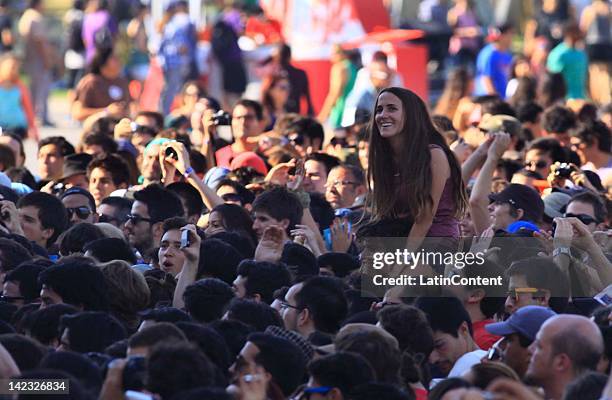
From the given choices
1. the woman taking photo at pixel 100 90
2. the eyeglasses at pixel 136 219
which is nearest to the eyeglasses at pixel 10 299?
the eyeglasses at pixel 136 219

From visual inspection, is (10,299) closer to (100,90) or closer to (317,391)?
(317,391)

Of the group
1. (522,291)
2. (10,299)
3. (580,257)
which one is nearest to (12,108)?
(10,299)

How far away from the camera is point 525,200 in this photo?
10.4 meters

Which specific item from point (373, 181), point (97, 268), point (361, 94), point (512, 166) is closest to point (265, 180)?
point (512, 166)

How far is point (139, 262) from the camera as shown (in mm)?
9852

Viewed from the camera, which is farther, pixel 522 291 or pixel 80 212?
pixel 80 212

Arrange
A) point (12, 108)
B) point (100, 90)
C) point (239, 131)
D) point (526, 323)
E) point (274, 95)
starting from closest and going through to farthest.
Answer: point (526, 323)
point (239, 131)
point (274, 95)
point (100, 90)
point (12, 108)

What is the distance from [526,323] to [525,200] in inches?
121

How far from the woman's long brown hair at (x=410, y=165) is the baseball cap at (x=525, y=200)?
131 cm

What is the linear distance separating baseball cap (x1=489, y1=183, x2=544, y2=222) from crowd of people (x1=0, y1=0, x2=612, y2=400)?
0.04 feet

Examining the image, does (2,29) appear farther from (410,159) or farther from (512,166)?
(410,159)

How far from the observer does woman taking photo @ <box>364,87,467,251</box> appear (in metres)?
8.91

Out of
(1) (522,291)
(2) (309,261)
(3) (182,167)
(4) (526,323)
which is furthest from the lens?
(3) (182,167)

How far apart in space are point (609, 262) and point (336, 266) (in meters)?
1.49
